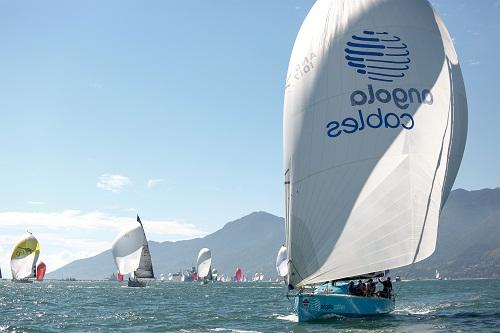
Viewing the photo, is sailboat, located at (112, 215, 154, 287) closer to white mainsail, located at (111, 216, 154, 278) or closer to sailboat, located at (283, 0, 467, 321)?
white mainsail, located at (111, 216, 154, 278)

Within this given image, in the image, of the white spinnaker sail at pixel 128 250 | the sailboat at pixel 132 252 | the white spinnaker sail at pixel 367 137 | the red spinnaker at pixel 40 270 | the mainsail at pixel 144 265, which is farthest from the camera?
the red spinnaker at pixel 40 270

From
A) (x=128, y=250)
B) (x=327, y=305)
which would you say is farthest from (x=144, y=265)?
(x=327, y=305)

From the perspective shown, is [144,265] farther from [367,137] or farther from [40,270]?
[367,137]

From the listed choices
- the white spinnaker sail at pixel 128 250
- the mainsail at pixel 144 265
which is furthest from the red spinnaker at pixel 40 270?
the mainsail at pixel 144 265

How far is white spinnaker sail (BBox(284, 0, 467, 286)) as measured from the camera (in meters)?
27.7

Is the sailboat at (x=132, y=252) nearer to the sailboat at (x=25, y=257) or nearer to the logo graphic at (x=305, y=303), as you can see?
the sailboat at (x=25, y=257)

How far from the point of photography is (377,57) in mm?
28938

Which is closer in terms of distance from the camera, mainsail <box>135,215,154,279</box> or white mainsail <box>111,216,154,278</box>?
white mainsail <box>111,216,154,278</box>

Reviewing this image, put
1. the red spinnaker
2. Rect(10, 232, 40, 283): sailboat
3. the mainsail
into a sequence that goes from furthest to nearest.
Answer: the red spinnaker → Rect(10, 232, 40, 283): sailboat → the mainsail

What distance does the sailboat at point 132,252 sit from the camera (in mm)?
100000

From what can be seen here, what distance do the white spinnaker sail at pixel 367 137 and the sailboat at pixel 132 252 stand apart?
74580 mm

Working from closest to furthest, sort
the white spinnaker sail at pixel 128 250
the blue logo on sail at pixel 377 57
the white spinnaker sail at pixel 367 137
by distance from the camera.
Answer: the white spinnaker sail at pixel 367 137 < the blue logo on sail at pixel 377 57 < the white spinnaker sail at pixel 128 250

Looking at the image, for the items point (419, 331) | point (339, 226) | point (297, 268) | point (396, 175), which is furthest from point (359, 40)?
point (419, 331)

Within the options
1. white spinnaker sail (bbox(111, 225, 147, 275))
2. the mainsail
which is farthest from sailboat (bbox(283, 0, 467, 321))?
the mainsail
